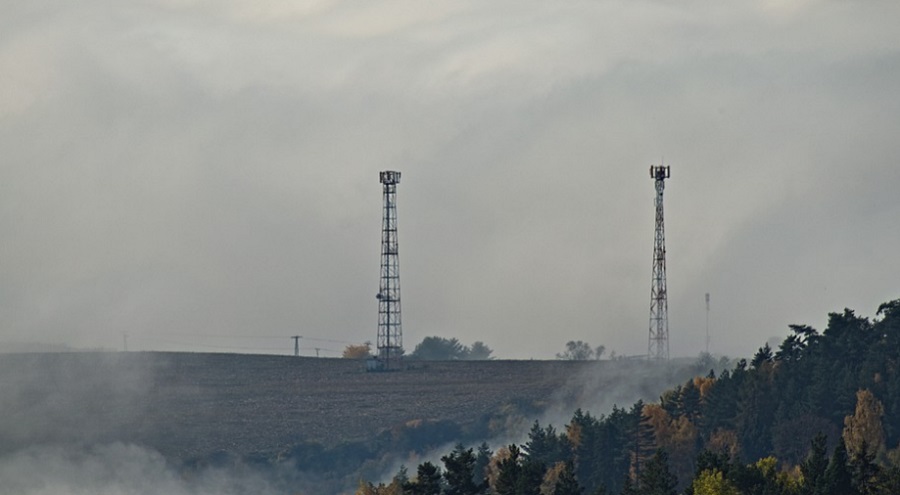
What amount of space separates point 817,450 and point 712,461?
1073 cm

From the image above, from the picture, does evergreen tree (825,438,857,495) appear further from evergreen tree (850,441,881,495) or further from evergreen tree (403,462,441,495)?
evergreen tree (403,462,441,495)

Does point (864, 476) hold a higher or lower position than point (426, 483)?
higher

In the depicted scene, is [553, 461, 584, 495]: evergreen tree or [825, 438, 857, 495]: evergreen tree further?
[553, 461, 584, 495]: evergreen tree

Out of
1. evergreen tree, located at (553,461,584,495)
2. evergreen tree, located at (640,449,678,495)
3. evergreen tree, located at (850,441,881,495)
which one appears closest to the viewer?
evergreen tree, located at (850,441,881,495)

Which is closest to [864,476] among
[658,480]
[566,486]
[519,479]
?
[658,480]

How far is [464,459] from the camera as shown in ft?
522

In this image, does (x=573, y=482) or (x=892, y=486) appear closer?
(x=892, y=486)

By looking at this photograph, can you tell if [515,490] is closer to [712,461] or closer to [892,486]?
[712,461]

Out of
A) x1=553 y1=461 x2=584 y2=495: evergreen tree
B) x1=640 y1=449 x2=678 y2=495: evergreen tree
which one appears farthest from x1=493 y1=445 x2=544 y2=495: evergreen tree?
x1=640 y1=449 x2=678 y2=495: evergreen tree

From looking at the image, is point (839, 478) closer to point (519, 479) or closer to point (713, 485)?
point (713, 485)

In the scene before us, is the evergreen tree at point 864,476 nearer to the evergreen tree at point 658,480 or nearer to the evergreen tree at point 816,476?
the evergreen tree at point 816,476

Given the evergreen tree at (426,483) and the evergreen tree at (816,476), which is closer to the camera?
the evergreen tree at (816,476)

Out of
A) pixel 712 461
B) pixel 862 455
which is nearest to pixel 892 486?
pixel 862 455

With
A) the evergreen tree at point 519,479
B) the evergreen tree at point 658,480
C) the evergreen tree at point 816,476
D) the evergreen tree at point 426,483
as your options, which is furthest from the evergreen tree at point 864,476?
the evergreen tree at point 426,483
